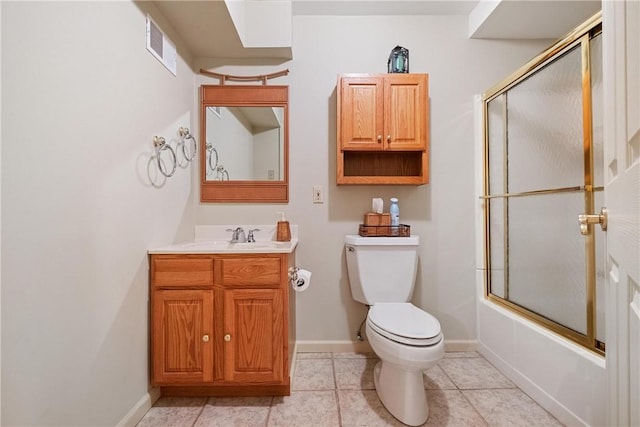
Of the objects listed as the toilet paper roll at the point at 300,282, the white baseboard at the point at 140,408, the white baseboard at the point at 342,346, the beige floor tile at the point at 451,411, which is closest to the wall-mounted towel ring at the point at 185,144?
the toilet paper roll at the point at 300,282

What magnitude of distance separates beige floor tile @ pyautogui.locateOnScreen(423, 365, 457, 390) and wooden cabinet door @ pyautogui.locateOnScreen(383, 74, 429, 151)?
1393 millimetres

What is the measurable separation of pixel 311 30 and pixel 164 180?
142cm

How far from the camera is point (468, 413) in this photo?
1.38 metres

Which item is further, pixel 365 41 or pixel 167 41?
pixel 365 41

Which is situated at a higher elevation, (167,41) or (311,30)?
(311,30)

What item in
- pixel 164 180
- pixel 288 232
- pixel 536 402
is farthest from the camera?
pixel 288 232

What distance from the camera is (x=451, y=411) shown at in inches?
54.7

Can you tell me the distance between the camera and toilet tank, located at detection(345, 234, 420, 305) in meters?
1.77

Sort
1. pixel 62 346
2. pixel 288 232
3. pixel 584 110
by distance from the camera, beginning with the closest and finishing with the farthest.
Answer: pixel 62 346
pixel 584 110
pixel 288 232

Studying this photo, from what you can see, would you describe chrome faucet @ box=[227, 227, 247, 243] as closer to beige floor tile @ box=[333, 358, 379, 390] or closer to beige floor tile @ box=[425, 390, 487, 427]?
beige floor tile @ box=[333, 358, 379, 390]

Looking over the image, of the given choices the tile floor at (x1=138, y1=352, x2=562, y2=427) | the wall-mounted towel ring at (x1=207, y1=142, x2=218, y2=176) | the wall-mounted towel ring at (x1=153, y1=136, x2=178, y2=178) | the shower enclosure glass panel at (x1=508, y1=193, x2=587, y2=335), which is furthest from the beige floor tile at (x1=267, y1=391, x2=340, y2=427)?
the wall-mounted towel ring at (x1=207, y1=142, x2=218, y2=176)

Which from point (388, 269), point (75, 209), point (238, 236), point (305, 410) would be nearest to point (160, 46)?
point (75, 209)

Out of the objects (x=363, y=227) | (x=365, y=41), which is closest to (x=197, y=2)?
(x=365, y=41)

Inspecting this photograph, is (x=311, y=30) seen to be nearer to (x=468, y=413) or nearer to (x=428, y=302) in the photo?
(x=428, y=302)
